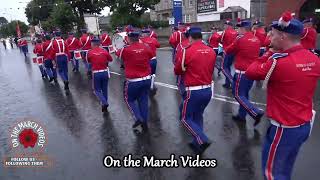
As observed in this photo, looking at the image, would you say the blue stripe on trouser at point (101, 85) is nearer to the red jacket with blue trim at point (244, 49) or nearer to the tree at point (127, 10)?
the red jacket with blue trim at point (244, 49)

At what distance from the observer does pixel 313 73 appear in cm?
355

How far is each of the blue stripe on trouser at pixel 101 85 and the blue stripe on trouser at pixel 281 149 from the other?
5819 millimetres

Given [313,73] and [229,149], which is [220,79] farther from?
[313,73]

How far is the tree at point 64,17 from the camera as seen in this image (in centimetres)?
4488

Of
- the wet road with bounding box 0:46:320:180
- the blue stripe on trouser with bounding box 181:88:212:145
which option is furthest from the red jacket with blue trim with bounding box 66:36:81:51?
the blue stripe on trouser with bounding box 181:88:212:145

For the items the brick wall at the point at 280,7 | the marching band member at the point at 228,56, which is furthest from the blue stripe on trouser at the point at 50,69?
the brick wall at the point at 280,7

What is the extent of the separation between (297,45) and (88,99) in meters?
8.22

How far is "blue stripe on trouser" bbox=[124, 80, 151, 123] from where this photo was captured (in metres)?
6.98

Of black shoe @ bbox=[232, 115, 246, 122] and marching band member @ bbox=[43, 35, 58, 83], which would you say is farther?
marching band member @ bbox=[43, 35, 58, 83]

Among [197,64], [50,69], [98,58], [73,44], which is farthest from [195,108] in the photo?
[73,44]

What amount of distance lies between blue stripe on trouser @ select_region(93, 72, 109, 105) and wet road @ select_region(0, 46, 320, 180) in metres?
0.41

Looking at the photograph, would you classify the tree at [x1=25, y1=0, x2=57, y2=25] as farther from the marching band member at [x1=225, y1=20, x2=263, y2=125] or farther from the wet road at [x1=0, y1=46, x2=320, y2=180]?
the marching band member at [x1=225, y1=20, x2=263, y2=125]

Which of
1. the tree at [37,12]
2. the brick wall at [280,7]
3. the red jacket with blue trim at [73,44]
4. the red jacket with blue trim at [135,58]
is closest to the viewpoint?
Answer: the red jacket with blue trim at [135,58]

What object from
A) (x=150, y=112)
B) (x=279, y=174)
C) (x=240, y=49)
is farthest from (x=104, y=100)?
(x=279, y=174)
